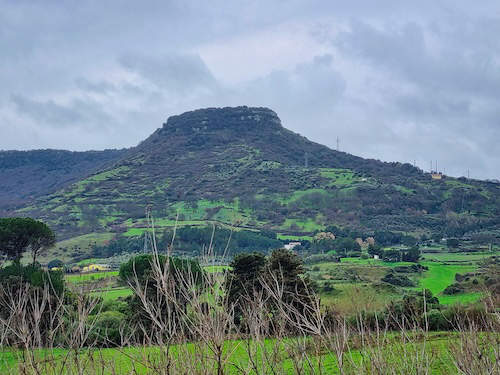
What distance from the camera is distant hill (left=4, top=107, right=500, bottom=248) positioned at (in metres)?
104

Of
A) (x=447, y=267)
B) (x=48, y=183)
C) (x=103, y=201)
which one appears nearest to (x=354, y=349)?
(x=447, y=267)

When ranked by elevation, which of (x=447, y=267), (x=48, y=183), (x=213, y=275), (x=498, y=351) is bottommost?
(x=447, y=267)


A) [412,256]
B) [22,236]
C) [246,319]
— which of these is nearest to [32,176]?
[412,256]

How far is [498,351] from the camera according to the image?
582cm

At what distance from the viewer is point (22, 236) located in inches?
1444

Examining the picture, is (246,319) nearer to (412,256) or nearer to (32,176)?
(412,256)

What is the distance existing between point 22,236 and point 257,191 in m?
90.6

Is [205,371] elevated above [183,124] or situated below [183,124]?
below

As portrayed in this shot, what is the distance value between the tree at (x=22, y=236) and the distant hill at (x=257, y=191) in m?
52.7

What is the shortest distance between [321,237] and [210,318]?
84046mm

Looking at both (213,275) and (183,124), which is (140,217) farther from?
(213,275)

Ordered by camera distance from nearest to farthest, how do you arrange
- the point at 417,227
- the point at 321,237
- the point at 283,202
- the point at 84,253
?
the point at 84,253
the point at 321,237
the point at 417,227
the point at 283,202

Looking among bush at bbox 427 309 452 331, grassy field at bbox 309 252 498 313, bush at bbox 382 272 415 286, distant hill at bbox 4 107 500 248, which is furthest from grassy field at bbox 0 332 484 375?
distant hill at bbox 4 107 500 248

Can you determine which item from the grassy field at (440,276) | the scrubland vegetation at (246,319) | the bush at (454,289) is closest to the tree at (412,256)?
the scrubland vegetation at (246,319)
